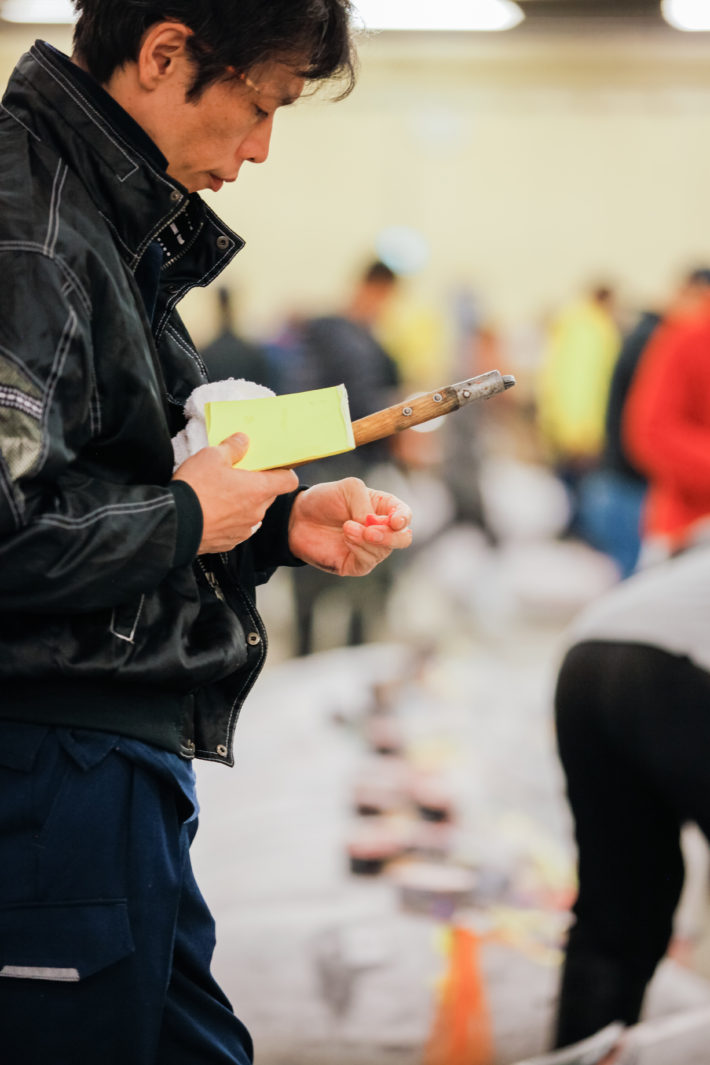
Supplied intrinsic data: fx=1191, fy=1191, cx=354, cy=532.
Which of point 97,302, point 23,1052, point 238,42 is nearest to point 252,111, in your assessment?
point 238,42

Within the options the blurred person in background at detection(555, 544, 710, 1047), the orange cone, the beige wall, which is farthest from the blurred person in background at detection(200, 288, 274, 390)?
the beige wall

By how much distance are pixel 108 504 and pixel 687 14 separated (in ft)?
36.5

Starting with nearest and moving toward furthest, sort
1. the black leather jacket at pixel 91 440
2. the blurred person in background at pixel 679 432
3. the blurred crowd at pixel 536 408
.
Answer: the black leather jacket at pixel 91 440, the blurred person in background at pixel 679 432, the blurred crowd at pixel 536 408

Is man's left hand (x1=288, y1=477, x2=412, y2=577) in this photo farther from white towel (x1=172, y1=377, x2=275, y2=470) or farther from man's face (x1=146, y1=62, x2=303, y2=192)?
man's face (x1=146, y1=62, x2=303, y2=192)

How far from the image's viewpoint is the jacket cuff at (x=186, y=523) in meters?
1.17

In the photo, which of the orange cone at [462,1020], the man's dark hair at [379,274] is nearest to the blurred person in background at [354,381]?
the man's dark hair at [379,274]

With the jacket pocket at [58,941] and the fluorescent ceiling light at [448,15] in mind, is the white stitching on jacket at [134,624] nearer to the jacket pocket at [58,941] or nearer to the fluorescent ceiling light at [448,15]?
the jacket pocket at [58,941]

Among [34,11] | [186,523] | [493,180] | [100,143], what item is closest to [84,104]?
[100,143]

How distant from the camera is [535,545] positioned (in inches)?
344

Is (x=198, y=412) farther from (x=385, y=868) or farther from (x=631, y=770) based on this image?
(x=385, y=868)

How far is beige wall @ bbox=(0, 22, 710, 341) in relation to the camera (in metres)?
12.1

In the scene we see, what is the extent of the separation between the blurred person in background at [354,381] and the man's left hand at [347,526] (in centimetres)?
383

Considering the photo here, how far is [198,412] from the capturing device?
130cm

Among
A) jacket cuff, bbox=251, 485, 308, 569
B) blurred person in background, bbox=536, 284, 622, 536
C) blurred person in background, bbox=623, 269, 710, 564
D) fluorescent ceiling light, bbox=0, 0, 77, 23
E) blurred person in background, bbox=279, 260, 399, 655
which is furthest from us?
fluorescent ceiling light, bbox=0, 0, 77, 23
